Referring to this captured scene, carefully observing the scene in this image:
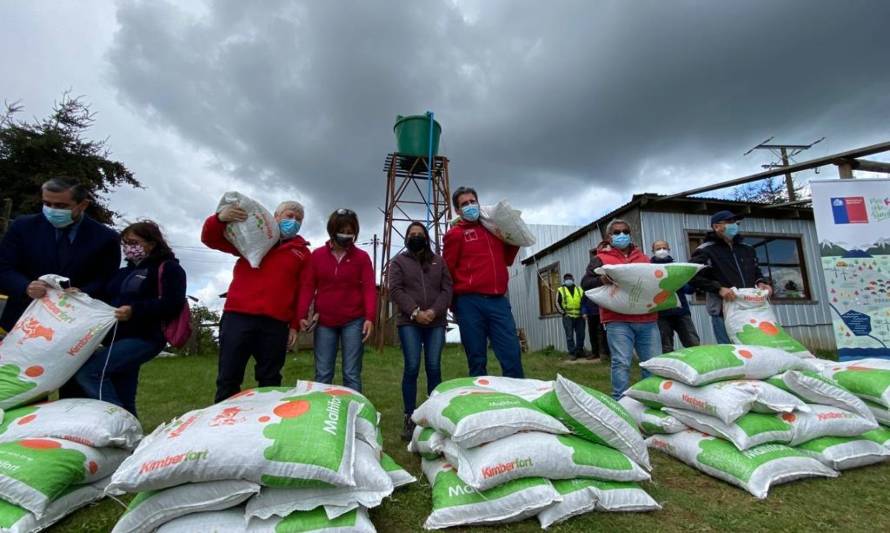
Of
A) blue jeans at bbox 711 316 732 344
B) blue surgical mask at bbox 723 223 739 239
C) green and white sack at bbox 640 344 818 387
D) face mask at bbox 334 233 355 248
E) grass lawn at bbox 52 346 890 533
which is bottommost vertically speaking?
grass lawn at bbox 52 346 890 533

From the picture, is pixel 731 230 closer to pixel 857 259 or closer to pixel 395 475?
pixel 857 259

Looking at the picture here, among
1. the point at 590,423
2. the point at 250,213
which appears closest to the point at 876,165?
the point at 590,423

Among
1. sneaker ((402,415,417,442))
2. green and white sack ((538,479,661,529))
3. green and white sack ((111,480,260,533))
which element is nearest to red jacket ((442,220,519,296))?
sneaker ((402,415,417,442))

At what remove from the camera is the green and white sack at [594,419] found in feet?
6.15

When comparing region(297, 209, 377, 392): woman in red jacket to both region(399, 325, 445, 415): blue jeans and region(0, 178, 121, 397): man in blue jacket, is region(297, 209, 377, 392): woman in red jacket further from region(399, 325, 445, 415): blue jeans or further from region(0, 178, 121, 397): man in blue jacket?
region(0, 178, 121, 397): man in blue jacket

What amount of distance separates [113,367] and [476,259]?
2296 mm

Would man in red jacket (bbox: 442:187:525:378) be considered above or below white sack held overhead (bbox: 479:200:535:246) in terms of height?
below

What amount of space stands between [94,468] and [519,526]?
187 cm

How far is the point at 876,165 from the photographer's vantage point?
14.7 ft

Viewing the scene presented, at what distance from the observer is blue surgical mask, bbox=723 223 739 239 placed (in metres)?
3.61

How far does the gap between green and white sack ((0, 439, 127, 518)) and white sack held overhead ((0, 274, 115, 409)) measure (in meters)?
0.44

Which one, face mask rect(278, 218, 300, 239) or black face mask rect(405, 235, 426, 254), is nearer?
face mask rect(278, 218, 300, 239)

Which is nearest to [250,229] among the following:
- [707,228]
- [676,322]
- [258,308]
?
[258,308]

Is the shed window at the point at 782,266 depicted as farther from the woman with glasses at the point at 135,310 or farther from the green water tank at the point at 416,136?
the woman with glasses at the point at 135,310
